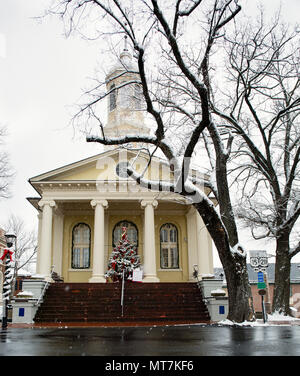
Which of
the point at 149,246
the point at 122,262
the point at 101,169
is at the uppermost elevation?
the point at 101,169

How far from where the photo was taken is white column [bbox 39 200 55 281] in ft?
76.1

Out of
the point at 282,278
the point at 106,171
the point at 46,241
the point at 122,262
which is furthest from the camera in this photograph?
the point at 106,171

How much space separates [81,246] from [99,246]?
4.14 metres

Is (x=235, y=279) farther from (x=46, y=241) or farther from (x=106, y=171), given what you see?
(x=106, y=171)

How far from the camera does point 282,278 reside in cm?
1797

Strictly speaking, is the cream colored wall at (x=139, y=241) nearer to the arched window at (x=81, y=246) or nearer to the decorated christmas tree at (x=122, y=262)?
the arched window at (x=81, y=246)

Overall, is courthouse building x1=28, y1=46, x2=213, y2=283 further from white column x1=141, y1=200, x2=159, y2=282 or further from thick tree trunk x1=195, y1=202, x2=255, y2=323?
thick tree trunk x1=195, y1=202, x2=255, y2=323

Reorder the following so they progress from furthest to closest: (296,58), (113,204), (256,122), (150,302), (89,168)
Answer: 1. (113,204)
2. (89,168)
3. (150,302)
4. (256,122)
5. (296,58)

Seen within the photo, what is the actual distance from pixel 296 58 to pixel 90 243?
58.7 ft

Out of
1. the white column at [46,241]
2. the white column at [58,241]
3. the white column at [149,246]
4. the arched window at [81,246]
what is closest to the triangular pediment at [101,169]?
the white column at [46,241]

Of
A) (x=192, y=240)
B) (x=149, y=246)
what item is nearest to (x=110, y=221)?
(x=149, y=246)
